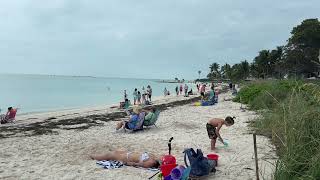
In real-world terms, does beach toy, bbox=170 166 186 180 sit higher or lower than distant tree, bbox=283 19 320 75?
lower

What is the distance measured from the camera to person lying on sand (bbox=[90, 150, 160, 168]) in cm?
791

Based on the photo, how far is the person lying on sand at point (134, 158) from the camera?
26.0 ft

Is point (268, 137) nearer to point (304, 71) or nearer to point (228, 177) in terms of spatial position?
point (228, 177)

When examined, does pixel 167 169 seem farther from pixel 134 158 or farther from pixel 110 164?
pixel 110 164

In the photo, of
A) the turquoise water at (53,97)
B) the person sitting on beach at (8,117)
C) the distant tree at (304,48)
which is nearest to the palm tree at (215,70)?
the turquoise water at (53,97)

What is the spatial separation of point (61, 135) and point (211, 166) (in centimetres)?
698

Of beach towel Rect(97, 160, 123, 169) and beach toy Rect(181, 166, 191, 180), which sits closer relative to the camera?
beach toy Rect(181, 166, 191, 180)

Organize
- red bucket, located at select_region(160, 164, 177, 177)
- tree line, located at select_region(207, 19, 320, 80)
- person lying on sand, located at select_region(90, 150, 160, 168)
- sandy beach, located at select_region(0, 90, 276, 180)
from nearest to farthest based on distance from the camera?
red bucket, located at select_region(160, 164, 177, 177)
sandy beach, located at select_region(0, 90, 276, 180)
person lying on sand, located at select_region(90, 150, 160, 168)
tree line, located at select_region(207, 19, 320, 80)

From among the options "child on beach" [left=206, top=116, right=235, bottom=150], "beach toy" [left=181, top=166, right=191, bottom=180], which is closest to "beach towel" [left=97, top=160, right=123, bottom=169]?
"beach toy" [left=181, top=166, right=191, bottom=180]

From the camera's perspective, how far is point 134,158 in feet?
26.8

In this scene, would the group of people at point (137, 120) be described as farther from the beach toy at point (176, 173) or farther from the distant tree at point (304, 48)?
the distant tree at point (304, 48)

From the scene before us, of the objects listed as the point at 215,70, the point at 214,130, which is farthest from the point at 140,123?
the point at 215,70

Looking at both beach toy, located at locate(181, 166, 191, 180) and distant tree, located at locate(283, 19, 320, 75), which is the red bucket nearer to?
beach toy, located at locate(181, 166, 191, 180)

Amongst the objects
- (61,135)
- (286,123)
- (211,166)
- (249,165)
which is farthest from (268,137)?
(61,135)
